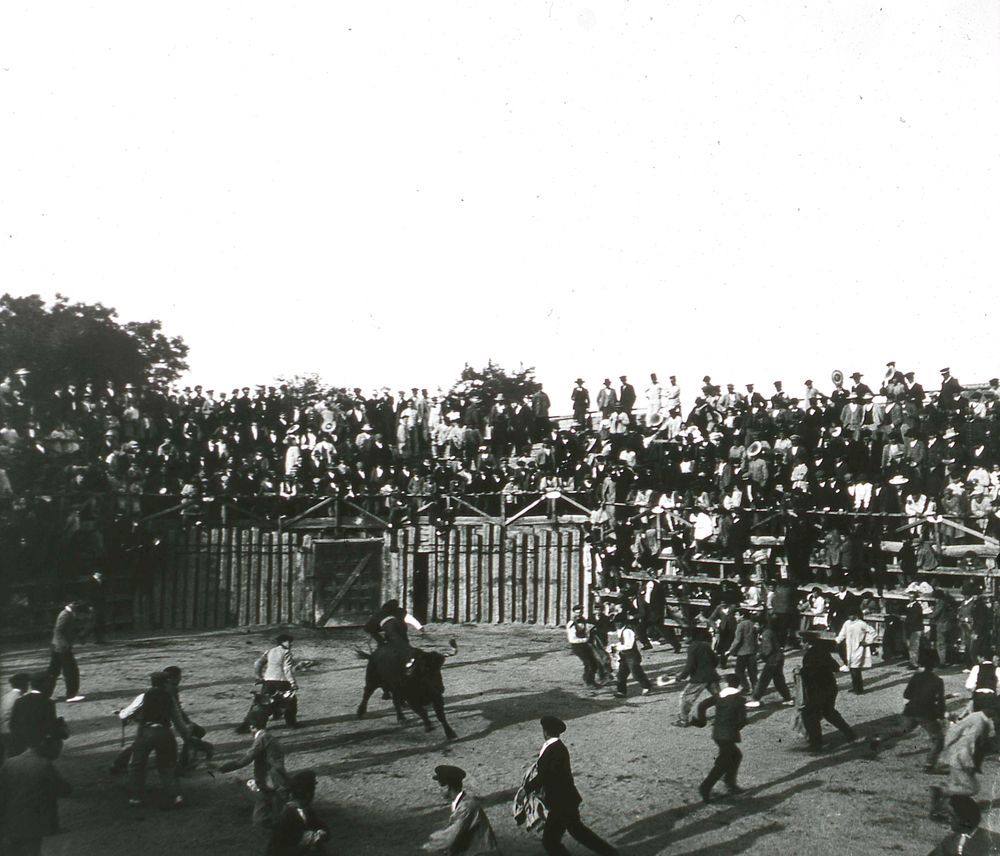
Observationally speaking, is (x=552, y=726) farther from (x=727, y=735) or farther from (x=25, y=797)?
(x=25, y=797)

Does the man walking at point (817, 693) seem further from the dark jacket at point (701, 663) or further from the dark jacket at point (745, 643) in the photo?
the dark jacket at point (745, 643)

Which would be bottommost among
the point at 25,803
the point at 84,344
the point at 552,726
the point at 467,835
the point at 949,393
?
the point at 467,835

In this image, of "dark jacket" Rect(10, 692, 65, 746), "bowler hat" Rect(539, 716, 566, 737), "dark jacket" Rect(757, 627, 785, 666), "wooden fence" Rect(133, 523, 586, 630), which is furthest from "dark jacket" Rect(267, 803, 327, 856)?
"wooden fence" Rect(133, 523, 586, 630)

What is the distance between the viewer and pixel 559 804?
923 centimetres

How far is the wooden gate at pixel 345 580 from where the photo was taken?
24.9 meters

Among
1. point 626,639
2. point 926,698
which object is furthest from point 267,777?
point 926,698

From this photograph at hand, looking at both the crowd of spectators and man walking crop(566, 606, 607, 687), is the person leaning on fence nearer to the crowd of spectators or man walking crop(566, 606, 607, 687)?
man walking crop(566, 606, 607, 687)

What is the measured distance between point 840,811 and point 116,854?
7.76 m

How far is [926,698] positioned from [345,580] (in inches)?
627

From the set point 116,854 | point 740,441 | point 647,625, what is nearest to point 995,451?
point 740,441

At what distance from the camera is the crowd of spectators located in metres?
21.5

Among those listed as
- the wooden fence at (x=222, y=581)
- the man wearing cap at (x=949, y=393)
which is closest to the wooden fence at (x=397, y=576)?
the wooden fence at (x=222, y=581)

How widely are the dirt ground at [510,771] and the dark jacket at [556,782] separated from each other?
40.5 inches

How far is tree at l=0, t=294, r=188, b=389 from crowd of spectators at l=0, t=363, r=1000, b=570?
8.47m
